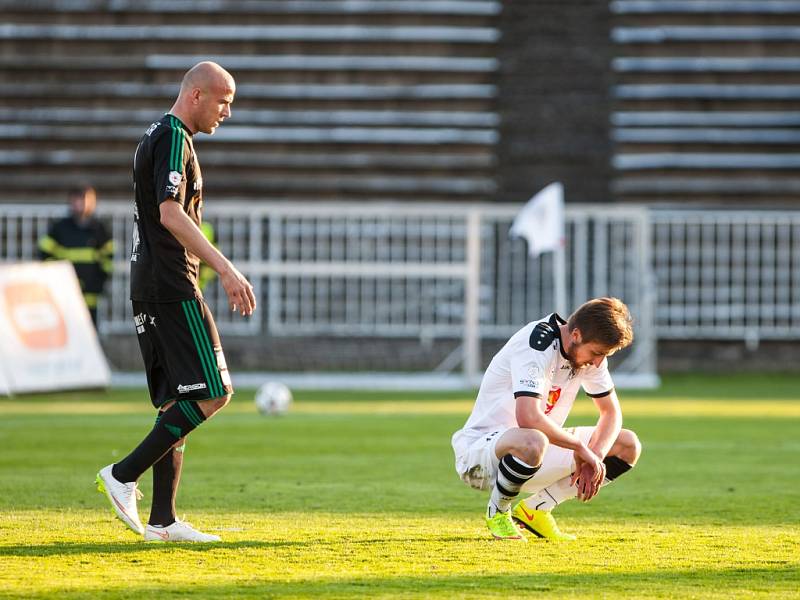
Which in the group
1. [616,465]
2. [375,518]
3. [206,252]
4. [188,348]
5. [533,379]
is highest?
[206,252]

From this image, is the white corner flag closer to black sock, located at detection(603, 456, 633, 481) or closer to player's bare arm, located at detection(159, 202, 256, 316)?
black sock, located at detection(603, 456, 633, 481)

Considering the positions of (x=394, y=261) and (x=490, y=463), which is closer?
(x=490, y=463)

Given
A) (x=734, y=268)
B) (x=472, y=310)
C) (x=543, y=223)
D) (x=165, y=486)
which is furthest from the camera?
(x=734, y=268)

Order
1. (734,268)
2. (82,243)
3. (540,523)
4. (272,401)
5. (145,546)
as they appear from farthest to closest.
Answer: (734,268), (82,243), (272,401), (540,523), (145,546)

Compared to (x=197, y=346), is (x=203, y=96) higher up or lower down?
higher up

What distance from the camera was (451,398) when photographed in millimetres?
14625

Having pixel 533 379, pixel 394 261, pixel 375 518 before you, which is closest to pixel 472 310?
pixel 394 261

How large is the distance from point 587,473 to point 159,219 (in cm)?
191

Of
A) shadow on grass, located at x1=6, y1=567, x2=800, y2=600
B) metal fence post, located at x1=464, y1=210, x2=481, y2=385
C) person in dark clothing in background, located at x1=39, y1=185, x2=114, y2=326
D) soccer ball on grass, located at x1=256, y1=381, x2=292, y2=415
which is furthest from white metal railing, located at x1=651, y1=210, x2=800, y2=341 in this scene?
shadow on grass, located at x1=6, y1=567, x2=800, y2=600

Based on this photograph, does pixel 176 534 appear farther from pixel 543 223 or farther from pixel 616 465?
pixel 543 223

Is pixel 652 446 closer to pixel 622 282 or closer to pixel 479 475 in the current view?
pixel 479 475

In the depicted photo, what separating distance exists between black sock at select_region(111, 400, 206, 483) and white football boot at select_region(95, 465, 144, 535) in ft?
0.08

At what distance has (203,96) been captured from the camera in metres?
5.89

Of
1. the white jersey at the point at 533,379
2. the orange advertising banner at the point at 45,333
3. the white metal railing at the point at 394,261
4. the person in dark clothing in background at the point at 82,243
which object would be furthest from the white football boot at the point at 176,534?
the white metal railing at the point at 394,261
